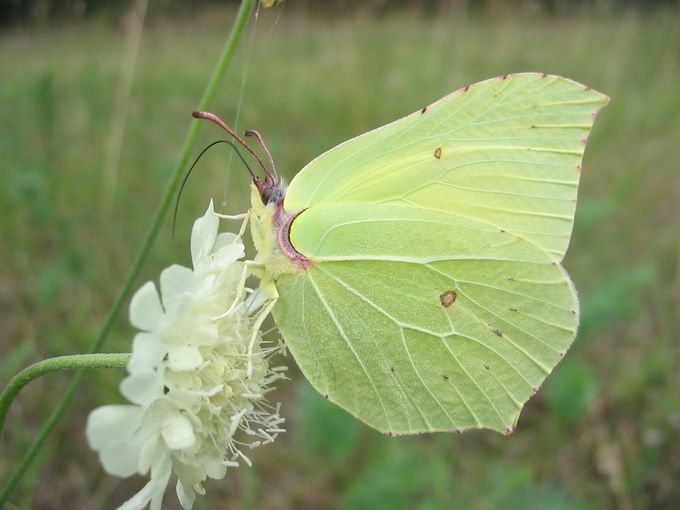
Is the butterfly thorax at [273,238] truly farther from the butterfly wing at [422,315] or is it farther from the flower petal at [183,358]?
the flower petal at [183,358]

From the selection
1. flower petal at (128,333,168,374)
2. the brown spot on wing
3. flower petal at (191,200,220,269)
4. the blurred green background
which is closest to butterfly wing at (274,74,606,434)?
the brown spot on wing

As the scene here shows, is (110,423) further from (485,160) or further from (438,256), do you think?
(485,160)

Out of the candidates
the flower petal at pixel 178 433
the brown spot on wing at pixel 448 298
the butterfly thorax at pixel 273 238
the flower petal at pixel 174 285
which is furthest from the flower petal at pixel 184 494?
the brown spot on wing at pixel 448 298

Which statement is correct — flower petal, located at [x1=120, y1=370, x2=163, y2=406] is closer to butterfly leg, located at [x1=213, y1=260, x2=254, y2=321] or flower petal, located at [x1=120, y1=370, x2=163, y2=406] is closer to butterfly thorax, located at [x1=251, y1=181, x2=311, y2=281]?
butterfly leg, located at [x1=213, y1=260, x2=254, y2=321]

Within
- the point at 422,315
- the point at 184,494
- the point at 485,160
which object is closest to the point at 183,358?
the point at 184,494

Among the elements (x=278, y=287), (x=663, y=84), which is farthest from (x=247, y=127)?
(x=663, y=84)

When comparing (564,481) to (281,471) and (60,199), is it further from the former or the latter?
(60,199)
